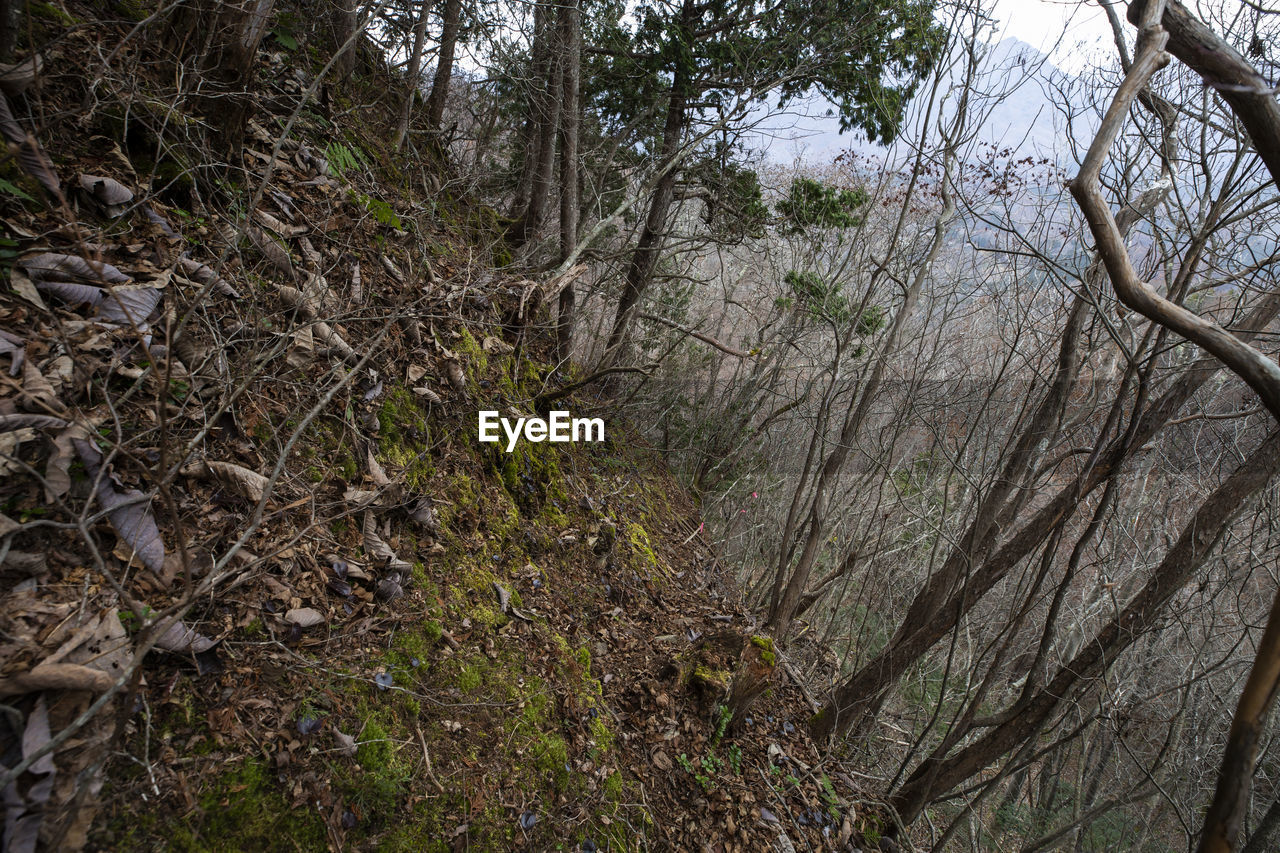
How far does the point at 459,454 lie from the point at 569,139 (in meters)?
3.76

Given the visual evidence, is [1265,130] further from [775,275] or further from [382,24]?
[775,275]

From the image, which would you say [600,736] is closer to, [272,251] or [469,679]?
[469,679]

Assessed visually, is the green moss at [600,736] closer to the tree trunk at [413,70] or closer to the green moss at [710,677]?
the green moss at [710,677]

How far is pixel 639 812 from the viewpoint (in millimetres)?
3014

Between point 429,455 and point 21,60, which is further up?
point 21,60

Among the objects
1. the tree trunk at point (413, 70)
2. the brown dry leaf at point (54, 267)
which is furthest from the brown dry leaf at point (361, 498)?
the tree trunk at point (413, 70)

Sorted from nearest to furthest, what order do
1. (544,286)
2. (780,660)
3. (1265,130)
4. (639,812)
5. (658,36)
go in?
(1265,130) → (639,812) → (780,660) → (544,286) → (658,36)

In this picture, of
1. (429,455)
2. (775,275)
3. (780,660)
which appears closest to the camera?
(429,455)

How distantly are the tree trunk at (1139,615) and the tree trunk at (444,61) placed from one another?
642 centimetres

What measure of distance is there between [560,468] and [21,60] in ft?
12.8

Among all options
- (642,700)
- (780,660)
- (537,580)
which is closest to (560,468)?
(537,580)

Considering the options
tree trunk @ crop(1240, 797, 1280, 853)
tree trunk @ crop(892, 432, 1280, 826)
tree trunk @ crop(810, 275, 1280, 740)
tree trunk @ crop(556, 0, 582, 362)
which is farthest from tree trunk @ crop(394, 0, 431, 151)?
tree trunk @ crop(1240, 797, 1280, 853)

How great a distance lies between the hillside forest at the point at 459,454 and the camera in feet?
5.70

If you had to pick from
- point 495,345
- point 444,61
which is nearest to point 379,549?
point 495,345
